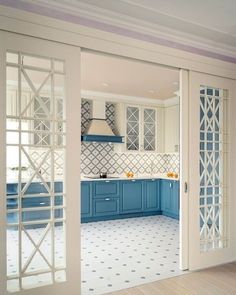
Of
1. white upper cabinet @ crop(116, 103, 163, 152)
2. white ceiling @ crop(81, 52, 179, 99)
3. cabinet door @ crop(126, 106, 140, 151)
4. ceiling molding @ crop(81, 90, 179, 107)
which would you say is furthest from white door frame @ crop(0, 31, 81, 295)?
cabinet door @ crop(126, 106, 140, 151)

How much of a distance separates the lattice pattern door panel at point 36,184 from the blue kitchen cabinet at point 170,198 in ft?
7.11

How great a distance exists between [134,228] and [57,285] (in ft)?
8.82

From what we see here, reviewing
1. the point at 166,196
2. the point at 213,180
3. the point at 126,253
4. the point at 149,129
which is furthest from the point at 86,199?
the point at 213,180

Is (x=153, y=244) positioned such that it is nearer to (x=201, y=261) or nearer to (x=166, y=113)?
(x=201, y=261)

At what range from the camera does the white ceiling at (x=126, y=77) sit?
374 cm

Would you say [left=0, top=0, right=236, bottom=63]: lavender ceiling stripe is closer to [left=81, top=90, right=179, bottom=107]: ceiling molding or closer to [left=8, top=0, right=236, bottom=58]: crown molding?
[left=8, top=0, right=236, bottom=58]: crown molding

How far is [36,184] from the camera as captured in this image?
452 centimetres

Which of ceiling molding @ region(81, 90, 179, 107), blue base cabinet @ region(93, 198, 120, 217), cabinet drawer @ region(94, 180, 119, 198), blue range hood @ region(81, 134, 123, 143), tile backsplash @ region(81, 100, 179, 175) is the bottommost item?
blue base cabinet @ region(93, 198, 120, 217)

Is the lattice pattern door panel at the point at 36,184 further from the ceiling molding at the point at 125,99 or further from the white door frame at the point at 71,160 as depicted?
the ceiling molding at the point at 125,99

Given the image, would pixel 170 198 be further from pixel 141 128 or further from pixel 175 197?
pixel 141 128

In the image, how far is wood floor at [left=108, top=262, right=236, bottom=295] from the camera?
2.57 m

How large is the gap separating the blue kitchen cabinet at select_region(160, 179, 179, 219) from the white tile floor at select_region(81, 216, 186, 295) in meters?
0.33

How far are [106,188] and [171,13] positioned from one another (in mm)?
3565

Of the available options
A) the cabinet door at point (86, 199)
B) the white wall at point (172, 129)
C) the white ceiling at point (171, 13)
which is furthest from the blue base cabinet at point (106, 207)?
the white ceiling at point (171, 13)
